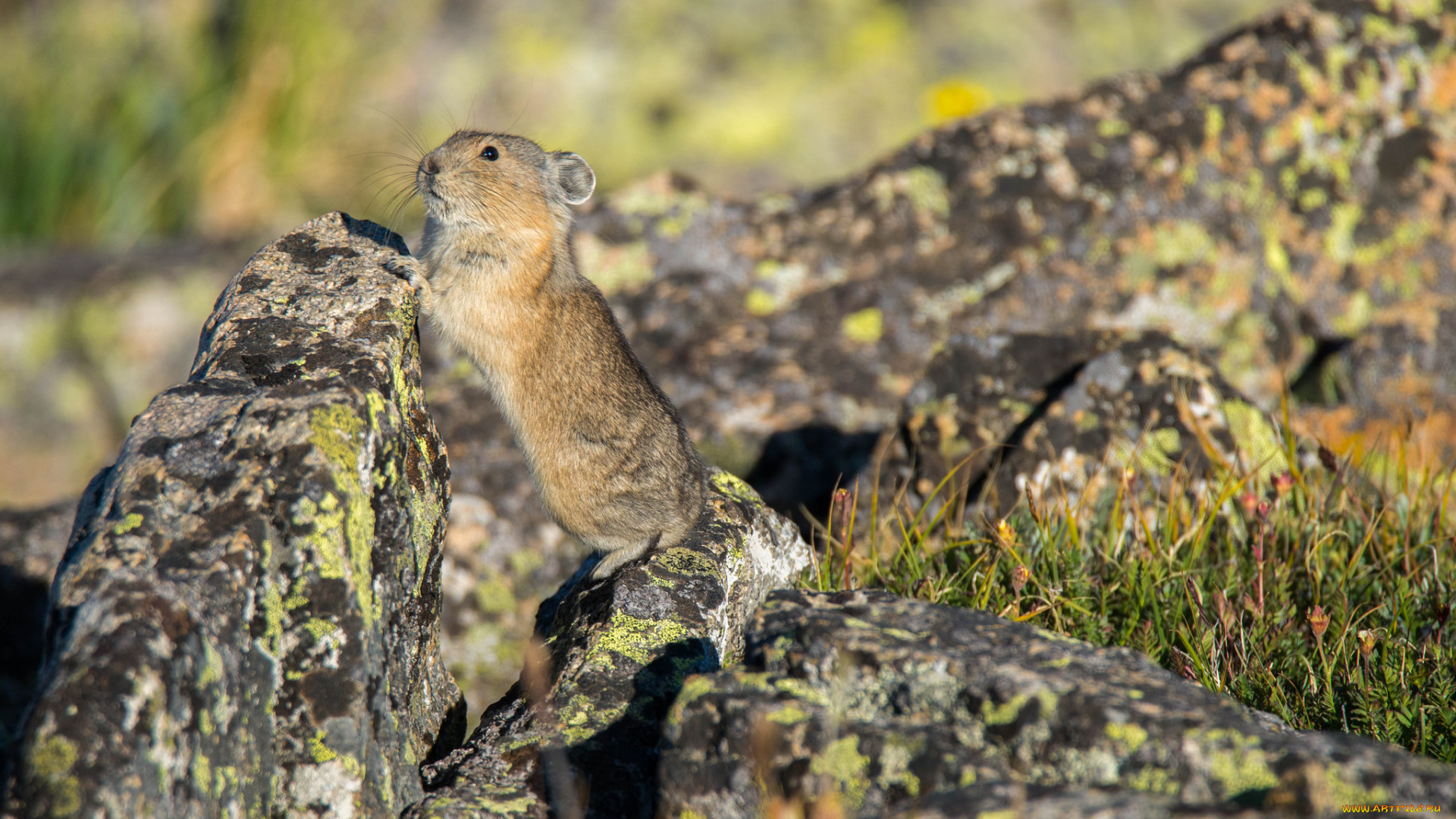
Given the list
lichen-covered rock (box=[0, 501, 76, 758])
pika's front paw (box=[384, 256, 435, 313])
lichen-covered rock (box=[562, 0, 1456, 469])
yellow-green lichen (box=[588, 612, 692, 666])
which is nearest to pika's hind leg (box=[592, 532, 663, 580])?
yellow-green lichen (box=[588, 612, 692, 666])

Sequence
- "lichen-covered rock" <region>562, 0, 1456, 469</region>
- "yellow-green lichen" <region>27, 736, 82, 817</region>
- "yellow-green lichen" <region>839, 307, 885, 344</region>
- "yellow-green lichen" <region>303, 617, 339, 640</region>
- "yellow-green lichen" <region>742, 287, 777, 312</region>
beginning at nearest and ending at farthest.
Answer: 1. "yellow-green lichen" <region>27, 736, 82, 817</region>
2. "yellow-green lichen" <region>303, 617, 339, 640</region>
3. "lichen-covered rock" <region>562, 0, 1456, 469</region>
4. "yellow-green lichen" <region>839, 307, 885, 344</region>
5. "yellow-green lichen" <region>742, 287, 777, 312</region>

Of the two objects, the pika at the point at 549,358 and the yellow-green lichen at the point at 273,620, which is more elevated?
the pika at the point at 549,358

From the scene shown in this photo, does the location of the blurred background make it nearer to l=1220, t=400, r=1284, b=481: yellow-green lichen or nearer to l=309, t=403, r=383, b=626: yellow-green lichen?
l=309, t=403, r=383, b=626: yellow-green lichen

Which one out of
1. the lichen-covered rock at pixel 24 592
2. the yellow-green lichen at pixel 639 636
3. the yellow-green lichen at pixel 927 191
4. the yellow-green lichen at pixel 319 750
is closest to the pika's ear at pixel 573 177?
the yellow-green lichen at pixel 639 636

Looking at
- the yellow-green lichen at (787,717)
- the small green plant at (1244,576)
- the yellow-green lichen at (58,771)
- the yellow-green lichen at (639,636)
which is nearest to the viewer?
the yellow-green lichen at (58,771)

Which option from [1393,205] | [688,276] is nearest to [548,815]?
[688,276]

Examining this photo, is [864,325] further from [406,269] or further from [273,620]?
[273,620]

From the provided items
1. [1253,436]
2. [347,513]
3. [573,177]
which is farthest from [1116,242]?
[347,513]

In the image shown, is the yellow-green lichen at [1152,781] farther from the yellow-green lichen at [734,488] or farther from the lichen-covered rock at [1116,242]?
the lichen-covered rock at [1116,242]
